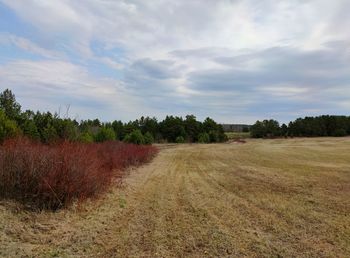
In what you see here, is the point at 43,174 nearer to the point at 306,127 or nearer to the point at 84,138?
the point at 84,138

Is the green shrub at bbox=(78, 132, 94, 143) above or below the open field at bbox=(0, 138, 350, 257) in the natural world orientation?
above

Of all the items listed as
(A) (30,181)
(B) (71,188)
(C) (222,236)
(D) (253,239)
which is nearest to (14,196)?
(A) (30,181)

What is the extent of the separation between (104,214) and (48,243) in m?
2.30

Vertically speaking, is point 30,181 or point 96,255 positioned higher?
point 30,181

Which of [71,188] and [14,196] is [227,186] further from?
[14,196]

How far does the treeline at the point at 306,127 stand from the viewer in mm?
99375

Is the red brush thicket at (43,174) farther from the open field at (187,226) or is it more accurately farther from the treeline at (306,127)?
the treeline at (306,127)

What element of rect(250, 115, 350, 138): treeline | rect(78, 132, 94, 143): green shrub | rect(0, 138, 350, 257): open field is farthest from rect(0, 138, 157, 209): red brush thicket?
rect(250, 115, 350, 138): treeline

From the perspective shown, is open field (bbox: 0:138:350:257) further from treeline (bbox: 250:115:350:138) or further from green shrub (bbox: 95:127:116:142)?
treeline (bbox: 250:115:350:138)

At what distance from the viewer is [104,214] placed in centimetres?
885

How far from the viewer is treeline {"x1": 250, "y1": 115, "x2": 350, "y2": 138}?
99.4 metres

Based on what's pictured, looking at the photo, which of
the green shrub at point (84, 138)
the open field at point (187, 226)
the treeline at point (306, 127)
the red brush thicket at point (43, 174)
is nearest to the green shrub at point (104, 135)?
the green shrub at point (84, 138)

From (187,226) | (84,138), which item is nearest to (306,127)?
(84,138)

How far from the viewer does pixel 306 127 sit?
101438 millimetres
